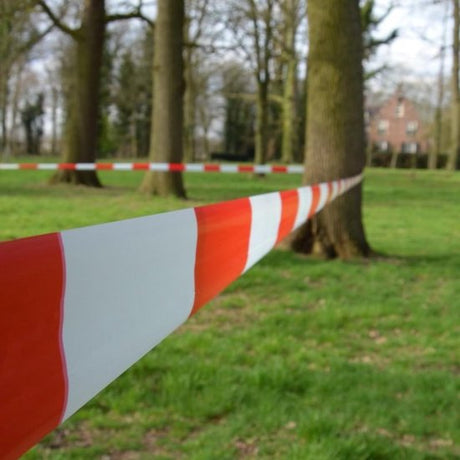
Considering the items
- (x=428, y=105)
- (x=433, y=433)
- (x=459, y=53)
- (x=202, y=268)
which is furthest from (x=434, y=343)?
(x=428, y=105)

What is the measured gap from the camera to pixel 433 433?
3209 mm

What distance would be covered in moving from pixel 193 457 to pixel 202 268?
1198mm

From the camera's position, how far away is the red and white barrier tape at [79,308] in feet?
→ 2.69

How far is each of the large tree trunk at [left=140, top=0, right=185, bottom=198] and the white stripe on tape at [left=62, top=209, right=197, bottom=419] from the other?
13.7 metres

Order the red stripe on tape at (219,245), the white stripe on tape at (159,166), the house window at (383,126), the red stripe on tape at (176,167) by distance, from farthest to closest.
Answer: the house window at (383,126) < the white stripe on tape at (159,166) < the red stripe on tape at (176,167) < the red stripe on tape at (219,245)

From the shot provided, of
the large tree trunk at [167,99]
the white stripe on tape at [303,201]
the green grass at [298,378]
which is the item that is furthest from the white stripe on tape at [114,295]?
the large tree trunk at [167,99]

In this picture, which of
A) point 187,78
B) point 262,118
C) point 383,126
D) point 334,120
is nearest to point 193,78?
point 187,78

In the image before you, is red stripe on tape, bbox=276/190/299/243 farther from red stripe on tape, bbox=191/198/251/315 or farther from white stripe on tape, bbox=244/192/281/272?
red stripe on tape, bbox=191/198/251/315

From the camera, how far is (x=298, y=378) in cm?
385

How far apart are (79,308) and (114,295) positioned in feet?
0.47

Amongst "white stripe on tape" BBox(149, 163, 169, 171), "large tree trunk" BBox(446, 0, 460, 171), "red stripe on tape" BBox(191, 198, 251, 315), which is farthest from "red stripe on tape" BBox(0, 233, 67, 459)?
"large tree trunk" BBox(446, 0, 460, 171)

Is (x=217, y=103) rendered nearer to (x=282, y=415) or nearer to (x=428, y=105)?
(x=428, y=105)

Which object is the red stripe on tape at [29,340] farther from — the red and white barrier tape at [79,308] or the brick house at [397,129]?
the brick house at [397,129]

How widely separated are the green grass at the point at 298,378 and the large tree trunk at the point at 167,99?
25.4 feet
